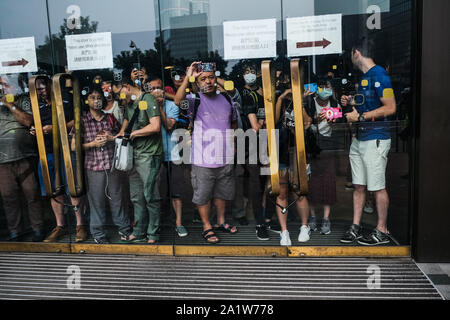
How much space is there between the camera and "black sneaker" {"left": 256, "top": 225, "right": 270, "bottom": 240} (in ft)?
11.5

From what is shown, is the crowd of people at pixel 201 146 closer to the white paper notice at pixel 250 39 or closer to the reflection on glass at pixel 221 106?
the reflection on glass at pixel 221 106

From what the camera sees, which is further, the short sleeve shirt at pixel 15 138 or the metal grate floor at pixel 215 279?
the short sleeve shirt at pixel 15 138

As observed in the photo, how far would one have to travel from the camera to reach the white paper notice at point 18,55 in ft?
11.9

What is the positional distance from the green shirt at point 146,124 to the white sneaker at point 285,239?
1463 mm

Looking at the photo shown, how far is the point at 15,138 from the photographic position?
3.82 metres

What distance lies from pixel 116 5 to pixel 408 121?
2.98m

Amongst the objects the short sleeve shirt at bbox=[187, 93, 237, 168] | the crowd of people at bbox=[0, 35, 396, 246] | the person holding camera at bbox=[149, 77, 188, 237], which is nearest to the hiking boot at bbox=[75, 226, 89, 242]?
the crowd of people at bbox=[0, 35, 396, 246]

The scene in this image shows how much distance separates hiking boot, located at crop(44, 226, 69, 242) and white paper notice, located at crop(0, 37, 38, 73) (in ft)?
5.58

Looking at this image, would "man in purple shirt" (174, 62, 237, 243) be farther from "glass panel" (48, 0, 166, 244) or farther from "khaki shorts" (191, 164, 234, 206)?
"glass panel" (48, 0, 166, 244)

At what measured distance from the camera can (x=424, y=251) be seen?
3.13 m

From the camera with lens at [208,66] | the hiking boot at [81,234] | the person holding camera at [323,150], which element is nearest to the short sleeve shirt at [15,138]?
the hiking boot at [81,234]

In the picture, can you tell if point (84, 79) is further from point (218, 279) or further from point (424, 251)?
point (424, 251)

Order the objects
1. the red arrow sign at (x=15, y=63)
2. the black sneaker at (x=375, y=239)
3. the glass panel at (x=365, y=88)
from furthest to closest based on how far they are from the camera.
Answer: the red arrow sign at (x=15, y=63) < the black sneaker at (x=375, y=239) < the glass panel at (x=365, y=88)
